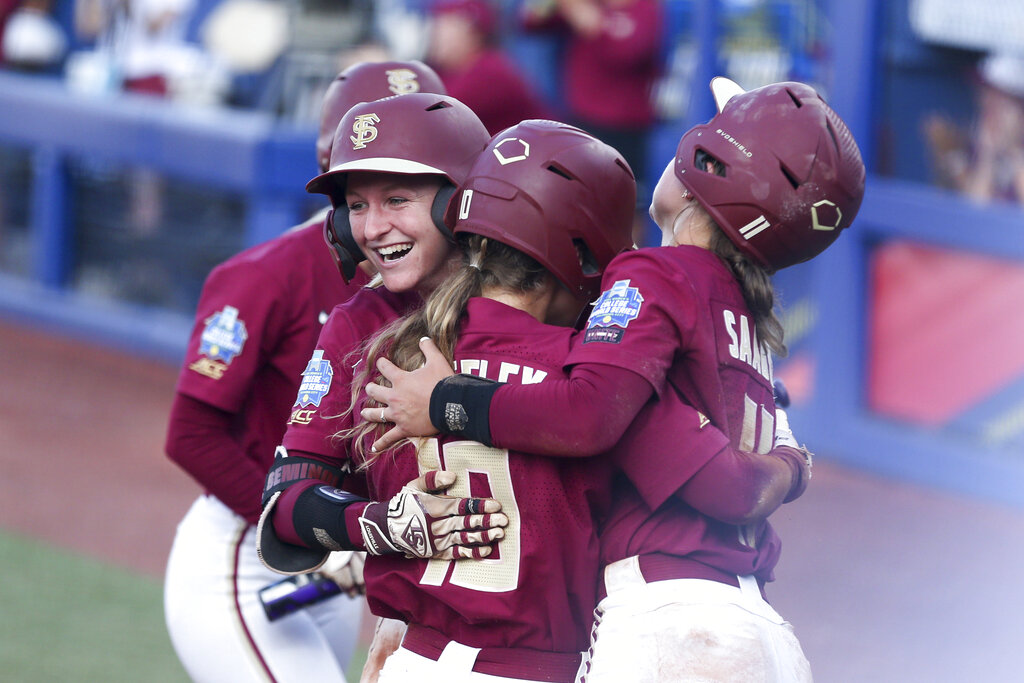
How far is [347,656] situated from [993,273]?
4.24 metres

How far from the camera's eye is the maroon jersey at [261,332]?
2834 millimetres

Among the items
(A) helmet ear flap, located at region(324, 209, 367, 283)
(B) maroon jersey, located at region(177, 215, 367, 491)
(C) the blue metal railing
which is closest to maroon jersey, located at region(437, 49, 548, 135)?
(C) the blue metal railing

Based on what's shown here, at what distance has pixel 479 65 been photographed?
6.74 m

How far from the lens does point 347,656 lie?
10.4ft

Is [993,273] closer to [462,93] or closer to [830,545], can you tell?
[830,545]

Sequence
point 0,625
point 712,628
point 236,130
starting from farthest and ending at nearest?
point 236,130, point 0,625, point 712,628

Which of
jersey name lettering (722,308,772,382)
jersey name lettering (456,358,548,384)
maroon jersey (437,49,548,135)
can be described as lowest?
maroon jersey (437,49,548,135)

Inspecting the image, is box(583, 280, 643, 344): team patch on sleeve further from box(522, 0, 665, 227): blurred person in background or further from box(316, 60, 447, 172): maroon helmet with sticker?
box(522, 0, 665, 227): blurred person in background

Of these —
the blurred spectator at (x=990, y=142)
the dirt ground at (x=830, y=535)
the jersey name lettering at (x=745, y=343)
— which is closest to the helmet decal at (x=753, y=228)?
the jersey name lettering at (x=745, y=343)

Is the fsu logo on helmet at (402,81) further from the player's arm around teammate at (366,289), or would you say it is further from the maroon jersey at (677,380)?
the maroon jersey at (677,380)

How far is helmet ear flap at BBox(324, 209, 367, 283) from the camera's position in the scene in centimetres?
243

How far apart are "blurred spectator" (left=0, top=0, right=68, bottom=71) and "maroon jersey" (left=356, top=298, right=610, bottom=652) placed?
32.8ft

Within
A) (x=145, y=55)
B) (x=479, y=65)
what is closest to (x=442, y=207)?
(x=479, y=65)

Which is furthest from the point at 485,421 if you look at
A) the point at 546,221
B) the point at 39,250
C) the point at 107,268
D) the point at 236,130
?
the point at 39,250
